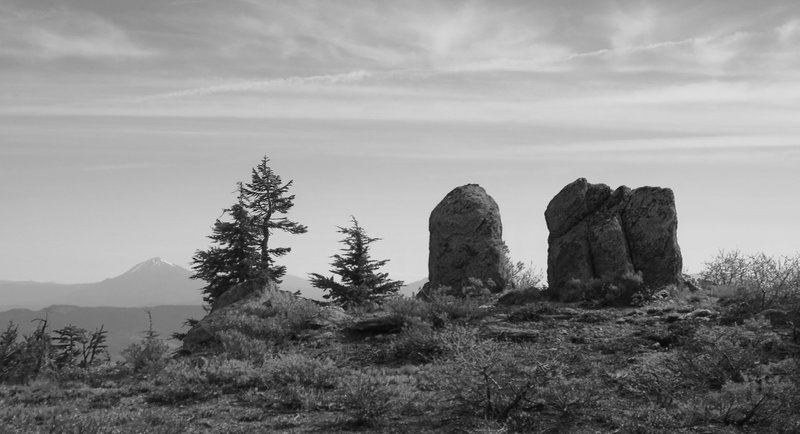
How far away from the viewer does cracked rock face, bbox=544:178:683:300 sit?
20.8 m

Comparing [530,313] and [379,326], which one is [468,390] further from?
[379,326]

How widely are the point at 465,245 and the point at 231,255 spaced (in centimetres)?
1644

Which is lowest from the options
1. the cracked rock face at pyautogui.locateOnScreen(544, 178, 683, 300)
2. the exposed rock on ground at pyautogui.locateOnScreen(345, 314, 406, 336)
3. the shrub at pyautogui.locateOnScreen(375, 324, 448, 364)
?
the shrub at pyautogui.locateOnScreen(375, 324, 448, 364)

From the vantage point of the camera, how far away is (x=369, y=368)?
Answer: 51.1ft

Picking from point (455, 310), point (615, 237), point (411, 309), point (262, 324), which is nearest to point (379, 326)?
point (411, 309)

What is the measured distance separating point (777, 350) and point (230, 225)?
28340mm

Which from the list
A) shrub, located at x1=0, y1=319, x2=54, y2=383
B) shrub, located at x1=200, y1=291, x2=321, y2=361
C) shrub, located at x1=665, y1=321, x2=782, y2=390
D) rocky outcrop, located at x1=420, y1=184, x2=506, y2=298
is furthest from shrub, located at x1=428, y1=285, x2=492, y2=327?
shrub, located at x1=0, y1=319, x2=54, y2=383

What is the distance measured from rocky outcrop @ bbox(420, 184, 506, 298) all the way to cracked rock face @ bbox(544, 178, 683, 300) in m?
2.68

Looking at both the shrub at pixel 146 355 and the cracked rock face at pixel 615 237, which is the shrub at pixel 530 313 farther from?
the shrub at pixel 146 355

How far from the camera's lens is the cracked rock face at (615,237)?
20.8 metres

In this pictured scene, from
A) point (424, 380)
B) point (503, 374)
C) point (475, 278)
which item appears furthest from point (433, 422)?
point (475, 278)

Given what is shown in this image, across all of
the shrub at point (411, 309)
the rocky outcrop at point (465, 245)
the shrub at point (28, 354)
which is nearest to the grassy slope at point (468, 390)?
the shrub at point (411, 309)

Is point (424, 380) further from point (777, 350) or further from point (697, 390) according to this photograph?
point (777, 350)

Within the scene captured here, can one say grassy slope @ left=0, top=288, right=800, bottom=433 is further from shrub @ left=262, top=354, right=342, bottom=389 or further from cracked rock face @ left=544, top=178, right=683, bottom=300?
cracked rock face @ left=544, top=178, right=683, bottom=300
